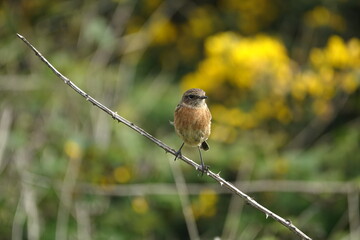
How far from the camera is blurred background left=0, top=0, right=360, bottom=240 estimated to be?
546cm

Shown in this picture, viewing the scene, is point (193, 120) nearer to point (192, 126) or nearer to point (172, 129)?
point (192, 126)

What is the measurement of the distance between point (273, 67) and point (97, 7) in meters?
2.62

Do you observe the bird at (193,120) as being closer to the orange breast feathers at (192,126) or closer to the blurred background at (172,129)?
the orange breast feathers at (192,126)

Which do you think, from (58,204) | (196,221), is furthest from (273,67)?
(58,204)

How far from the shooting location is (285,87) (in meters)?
6.48

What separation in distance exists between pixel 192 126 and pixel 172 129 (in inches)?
117

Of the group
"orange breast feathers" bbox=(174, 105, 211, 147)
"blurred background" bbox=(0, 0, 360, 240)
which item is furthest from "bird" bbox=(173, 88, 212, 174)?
"blurred background" bbox=(0, 0, 360, 240)

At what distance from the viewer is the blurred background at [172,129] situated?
5.46 m

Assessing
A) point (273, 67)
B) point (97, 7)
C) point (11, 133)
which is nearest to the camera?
point (11, 133)

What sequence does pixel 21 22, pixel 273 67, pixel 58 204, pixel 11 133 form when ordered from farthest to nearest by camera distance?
pixel 21 22 → pixel 273 67 → pixel 11 133 → pixel 58 204

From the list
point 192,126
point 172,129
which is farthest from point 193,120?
point 172,129

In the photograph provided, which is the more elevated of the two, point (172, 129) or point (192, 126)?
point (172, 129)

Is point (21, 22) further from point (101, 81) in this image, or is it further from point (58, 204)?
point (58, 204)

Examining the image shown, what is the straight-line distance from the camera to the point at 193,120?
4020 millimetres
